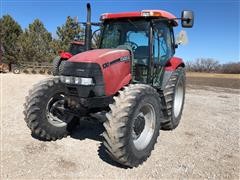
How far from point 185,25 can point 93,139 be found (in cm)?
258

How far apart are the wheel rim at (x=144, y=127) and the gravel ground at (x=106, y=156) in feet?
0.95

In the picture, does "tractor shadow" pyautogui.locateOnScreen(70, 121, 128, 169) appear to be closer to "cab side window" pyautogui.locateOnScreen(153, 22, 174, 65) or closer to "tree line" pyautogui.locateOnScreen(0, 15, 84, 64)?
"cab side window" pyautogui.locateOnScreen(153, 22, 174, 65)

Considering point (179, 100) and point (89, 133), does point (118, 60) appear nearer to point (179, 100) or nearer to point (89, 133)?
point (89, 133)

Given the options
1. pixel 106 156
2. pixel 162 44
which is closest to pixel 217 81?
pixel 162 44

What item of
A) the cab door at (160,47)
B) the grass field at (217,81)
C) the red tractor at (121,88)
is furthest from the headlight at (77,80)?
the grass field at (217,81)

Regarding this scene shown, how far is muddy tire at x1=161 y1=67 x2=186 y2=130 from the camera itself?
5.75 m

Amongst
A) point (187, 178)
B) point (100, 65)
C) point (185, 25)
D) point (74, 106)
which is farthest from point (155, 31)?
point (187, 178)

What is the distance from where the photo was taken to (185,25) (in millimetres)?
5355

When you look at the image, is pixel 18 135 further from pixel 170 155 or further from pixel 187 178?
pixel 187 178

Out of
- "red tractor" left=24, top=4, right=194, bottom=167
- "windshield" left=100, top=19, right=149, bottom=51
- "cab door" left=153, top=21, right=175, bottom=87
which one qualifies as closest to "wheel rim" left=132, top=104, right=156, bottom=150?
"red tractor" left=24, top=4, right=194, bottom=167

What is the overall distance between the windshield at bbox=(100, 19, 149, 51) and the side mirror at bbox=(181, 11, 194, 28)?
645 millimetres

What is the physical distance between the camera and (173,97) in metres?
5.86

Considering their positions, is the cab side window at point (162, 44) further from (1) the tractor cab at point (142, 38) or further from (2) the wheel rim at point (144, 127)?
(2) the wheel rim at point (144, 127)

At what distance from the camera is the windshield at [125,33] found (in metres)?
5.57
